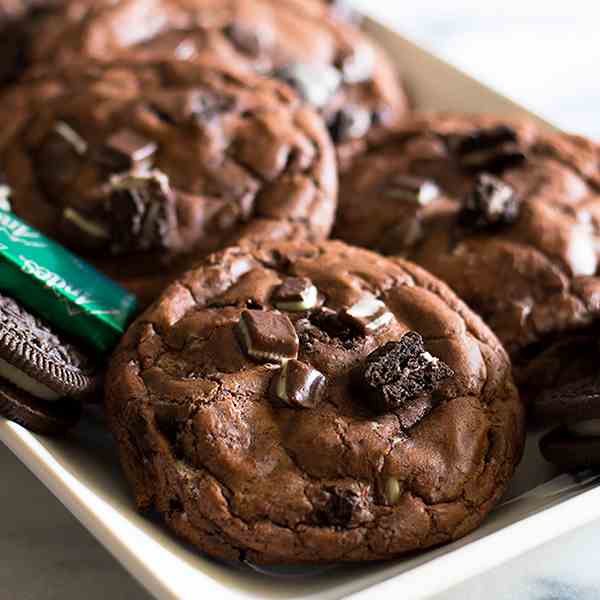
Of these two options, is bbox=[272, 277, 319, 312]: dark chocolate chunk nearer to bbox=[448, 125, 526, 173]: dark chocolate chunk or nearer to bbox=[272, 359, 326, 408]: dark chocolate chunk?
bbox=[272, 359, 326, 408]: dark chocolate chunk

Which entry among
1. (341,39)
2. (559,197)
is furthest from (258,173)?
(341,39)

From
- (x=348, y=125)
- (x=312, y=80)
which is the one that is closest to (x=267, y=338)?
(x=348, y=125)

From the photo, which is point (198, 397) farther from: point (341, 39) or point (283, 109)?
→ point (341, 39)

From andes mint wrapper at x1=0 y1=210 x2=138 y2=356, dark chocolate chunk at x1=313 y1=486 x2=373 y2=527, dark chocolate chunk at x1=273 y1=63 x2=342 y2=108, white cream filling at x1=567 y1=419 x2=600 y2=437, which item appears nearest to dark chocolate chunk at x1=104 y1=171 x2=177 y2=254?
andes mint wrapper at x1=0 y1=210 x2=138 y2=356

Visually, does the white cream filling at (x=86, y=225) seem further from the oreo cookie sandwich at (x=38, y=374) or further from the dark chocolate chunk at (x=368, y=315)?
the dark chocolate chunk at (x=368, y=315)

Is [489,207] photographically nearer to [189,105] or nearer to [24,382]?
[189,105]

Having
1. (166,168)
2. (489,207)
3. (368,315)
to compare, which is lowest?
(166,168)
